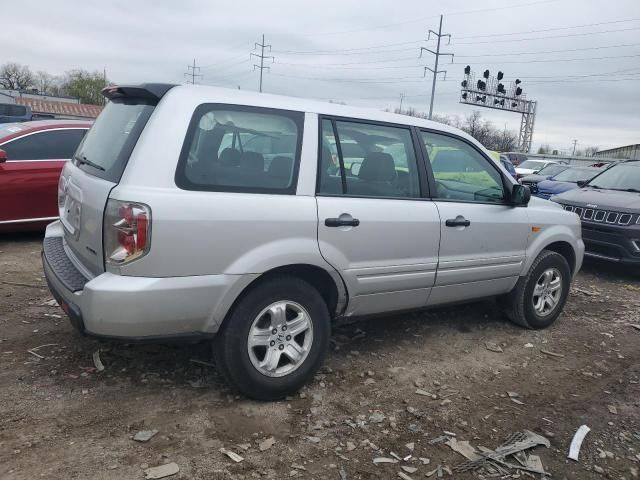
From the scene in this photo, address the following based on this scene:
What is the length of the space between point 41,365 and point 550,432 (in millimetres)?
3304

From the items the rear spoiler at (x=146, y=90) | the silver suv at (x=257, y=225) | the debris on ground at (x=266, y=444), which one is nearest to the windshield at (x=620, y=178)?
the silver suv at (x=257, y=225)

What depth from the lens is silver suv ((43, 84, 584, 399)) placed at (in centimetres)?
283

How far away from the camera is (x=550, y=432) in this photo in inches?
130

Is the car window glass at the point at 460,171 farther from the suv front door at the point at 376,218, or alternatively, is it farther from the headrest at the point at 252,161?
→ the headrest at the point at 252,161

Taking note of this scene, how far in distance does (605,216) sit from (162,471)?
6911mm

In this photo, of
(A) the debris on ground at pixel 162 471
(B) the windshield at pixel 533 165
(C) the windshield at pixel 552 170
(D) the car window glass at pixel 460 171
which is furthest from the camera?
(B) the windshield at pixel 533 165

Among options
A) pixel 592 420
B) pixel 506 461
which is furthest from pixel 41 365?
pixel 592 420

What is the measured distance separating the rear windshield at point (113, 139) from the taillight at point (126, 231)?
0.69ft

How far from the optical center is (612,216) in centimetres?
741

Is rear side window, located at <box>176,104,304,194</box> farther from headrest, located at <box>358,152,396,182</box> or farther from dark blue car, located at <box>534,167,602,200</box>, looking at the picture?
dark blue car, located at <box>534,167,602,200</box>

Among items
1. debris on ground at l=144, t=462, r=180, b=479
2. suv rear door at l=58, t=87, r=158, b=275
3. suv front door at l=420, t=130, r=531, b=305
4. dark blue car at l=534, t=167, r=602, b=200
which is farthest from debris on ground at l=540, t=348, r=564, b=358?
dark blue car at l=534, t=167, r=602, b=200

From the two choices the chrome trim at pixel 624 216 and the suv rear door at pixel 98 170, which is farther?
the chrome trim at pixel 624 216

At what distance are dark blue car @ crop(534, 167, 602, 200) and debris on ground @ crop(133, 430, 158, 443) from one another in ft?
38.4

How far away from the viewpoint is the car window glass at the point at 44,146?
21.9ft
